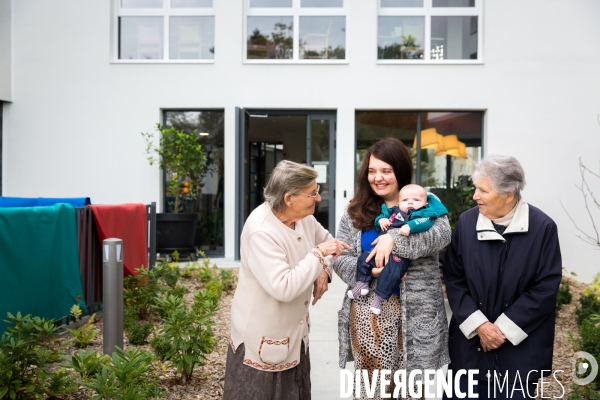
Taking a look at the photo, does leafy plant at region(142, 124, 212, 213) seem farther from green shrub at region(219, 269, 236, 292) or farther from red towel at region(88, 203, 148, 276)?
red towel at region(88, 203, 148, 276)

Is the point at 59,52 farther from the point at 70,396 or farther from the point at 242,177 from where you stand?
the point at 70,396

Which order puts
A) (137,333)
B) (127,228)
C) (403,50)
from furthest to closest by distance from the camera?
(403,50), (127,228), (137,333)

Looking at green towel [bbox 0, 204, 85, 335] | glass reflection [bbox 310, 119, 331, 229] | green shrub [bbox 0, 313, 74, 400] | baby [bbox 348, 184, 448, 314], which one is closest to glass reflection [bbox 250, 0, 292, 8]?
glass reflection [bbox 310, 119, 331, 229]

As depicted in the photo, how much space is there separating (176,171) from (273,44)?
3.19 m

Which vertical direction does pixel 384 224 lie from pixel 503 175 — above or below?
below

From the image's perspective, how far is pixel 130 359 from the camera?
321 centimetres

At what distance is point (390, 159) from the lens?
2939 millimetres

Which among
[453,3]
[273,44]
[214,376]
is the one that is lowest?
[214,376]

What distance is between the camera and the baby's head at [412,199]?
2814mm

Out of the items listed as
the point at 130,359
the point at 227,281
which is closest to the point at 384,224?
the point at 130,359

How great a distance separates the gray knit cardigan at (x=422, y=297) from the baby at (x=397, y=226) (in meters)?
0.04

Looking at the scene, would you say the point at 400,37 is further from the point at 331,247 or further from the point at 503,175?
the point at 331,247

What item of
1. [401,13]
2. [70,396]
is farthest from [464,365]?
[401,13]

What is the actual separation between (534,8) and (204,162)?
7030 millimetres
